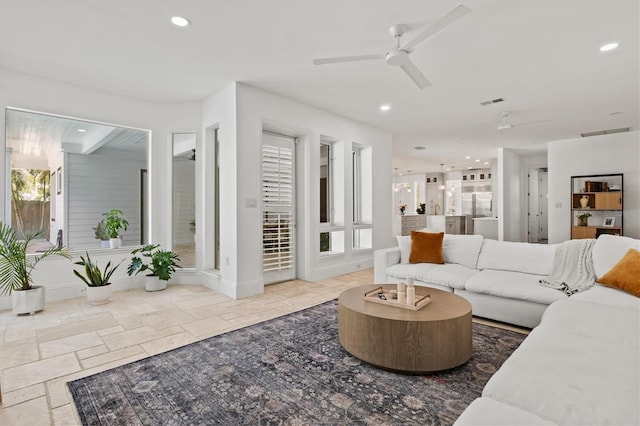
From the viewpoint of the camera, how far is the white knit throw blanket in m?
2.96

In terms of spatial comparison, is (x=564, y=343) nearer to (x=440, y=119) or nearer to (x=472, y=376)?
(x=472, y=376)

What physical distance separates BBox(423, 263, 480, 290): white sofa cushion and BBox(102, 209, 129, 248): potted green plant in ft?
14.2

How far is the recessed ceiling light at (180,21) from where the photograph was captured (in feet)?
9.11

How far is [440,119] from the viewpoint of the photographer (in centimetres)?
596

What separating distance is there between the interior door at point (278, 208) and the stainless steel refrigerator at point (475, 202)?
30.8 ft

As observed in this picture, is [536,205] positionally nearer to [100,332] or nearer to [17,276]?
[100,332]

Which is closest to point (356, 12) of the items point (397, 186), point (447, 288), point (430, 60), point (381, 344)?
point (430, 60)

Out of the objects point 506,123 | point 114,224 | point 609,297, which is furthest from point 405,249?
point 114,224

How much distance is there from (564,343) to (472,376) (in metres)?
0.69

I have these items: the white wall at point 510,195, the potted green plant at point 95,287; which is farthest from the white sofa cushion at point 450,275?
the white wall at point 510,195

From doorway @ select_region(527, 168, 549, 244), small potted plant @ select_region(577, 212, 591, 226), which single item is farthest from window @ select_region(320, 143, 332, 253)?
doorway @ select_region(527, 168, 549, 244)

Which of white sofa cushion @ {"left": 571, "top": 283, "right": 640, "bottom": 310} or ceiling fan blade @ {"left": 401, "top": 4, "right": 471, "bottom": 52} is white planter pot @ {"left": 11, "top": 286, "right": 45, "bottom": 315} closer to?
ceiling fan blade @ {"left": 401, "top": 4, "right": 471, "bottom": 52}

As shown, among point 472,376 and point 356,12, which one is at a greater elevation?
point 356,12

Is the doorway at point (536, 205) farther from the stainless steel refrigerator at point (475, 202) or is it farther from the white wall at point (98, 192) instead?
the white wall at point (98, 192)
